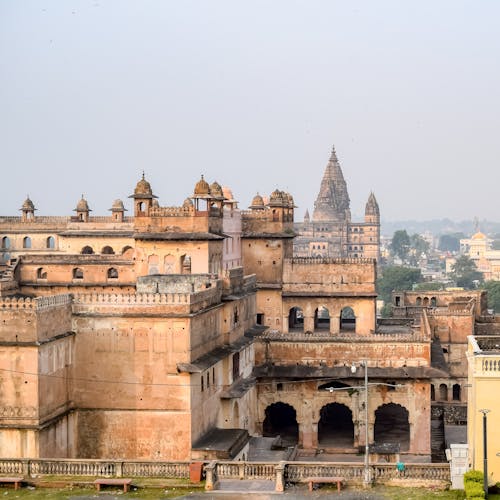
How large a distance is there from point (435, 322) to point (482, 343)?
33.5 metres

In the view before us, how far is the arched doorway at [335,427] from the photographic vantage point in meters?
53.1

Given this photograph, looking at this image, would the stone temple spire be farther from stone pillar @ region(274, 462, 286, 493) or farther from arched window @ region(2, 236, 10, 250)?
stone pillar @ region(274, 462, 286, 493)

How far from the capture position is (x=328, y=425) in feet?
186

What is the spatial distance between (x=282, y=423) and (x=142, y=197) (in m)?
14.0

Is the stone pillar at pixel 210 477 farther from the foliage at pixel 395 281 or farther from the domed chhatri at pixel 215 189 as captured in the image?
the foliage at pixel 395 281

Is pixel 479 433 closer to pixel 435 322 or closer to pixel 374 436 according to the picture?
pixel 374 436

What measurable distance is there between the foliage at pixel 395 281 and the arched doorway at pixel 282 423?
11009 centimetres

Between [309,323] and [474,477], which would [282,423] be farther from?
[474,477]

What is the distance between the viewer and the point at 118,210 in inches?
2916

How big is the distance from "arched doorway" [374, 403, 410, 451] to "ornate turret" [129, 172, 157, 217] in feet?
52.8

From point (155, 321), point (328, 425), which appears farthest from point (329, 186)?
point (155, 321)

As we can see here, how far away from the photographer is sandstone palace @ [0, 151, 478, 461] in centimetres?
3966

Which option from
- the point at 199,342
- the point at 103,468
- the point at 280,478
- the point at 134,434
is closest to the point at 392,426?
the point at 199,342

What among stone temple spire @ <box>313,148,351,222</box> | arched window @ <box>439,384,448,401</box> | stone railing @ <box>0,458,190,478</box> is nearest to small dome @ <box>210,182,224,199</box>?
arched window @ <box>439,384,448,401</box>
